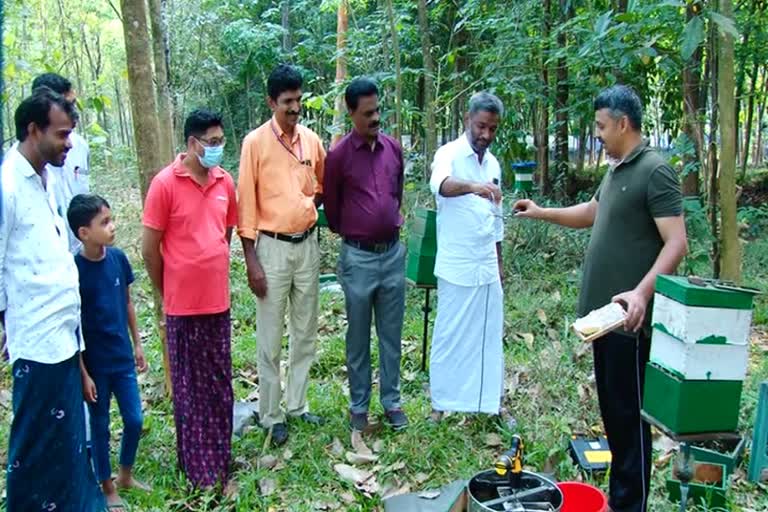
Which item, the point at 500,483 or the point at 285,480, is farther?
the point at 285,480

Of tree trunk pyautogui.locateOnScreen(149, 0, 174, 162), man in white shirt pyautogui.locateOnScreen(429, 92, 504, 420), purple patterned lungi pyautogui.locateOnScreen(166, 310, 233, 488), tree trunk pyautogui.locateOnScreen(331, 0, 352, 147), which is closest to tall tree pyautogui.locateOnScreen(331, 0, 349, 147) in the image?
tree trunk pyautogui.locateOnScreen(331, 0, 352, 147)

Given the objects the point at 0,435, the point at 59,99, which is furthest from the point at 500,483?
the point at 0,435

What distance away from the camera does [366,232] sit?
3578 mm

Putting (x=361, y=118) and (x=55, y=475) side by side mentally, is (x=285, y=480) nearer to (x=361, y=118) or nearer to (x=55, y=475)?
(x=55, y=475)

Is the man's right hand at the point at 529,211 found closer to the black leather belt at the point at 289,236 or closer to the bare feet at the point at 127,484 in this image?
the black leather belt at the point at 289,236

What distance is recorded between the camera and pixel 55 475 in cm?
249

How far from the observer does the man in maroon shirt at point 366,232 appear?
11.7 ft

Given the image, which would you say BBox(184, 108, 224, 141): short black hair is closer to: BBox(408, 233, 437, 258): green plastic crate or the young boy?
the young boy

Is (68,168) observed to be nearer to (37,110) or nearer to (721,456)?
(37,110)

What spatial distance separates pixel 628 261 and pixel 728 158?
52.2 inches

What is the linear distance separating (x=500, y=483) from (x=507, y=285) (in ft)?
11.2

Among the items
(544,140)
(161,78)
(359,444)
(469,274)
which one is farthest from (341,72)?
(359,444)

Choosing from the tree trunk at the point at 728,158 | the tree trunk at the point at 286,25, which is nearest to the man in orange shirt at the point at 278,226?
the tree trunk at the point at 728,158

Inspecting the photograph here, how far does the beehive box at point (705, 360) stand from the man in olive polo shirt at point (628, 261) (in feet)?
0.63
